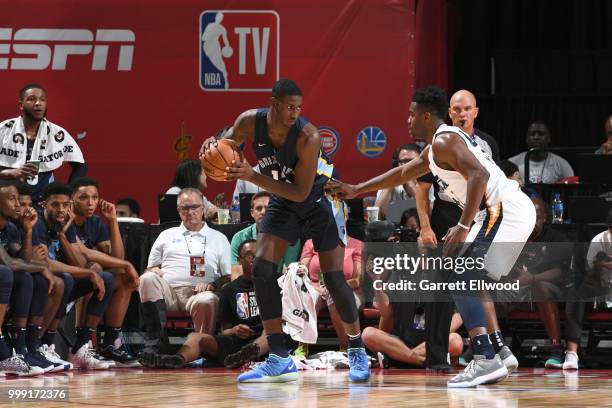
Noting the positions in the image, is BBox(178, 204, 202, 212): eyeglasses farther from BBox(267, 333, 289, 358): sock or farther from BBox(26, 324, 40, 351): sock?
BBox(267, 333, 289, 358): sock

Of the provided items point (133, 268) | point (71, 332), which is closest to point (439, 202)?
point (133, 268)

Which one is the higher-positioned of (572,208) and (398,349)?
(572,208)

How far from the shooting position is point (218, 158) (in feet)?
20.6

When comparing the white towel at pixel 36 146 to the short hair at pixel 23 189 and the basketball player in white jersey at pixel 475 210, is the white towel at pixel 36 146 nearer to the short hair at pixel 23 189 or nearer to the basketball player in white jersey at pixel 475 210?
the short hair at pixel 23 189

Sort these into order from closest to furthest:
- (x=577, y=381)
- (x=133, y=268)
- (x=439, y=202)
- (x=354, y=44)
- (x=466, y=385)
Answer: (x=466, y=385) < (x=577, y=381) < (x=439, y=202) < (x=133, y=268) < (x=354, y=44)

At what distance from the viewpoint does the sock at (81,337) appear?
8.43 m

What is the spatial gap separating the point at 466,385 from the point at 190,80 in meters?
6.36

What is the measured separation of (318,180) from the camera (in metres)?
6.95

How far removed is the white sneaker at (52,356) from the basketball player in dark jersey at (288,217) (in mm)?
1870

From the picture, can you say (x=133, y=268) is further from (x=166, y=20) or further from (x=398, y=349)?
(x=166, y=20)

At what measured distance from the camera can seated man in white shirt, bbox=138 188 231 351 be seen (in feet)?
28.4

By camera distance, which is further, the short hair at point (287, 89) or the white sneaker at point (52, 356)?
the white sneaker at point (52, 356)

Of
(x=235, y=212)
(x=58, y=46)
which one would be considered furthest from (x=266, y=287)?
(x=58, y=46)

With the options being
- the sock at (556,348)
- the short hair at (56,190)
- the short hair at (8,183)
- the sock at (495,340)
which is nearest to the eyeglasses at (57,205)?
the short hair at (56,190)
